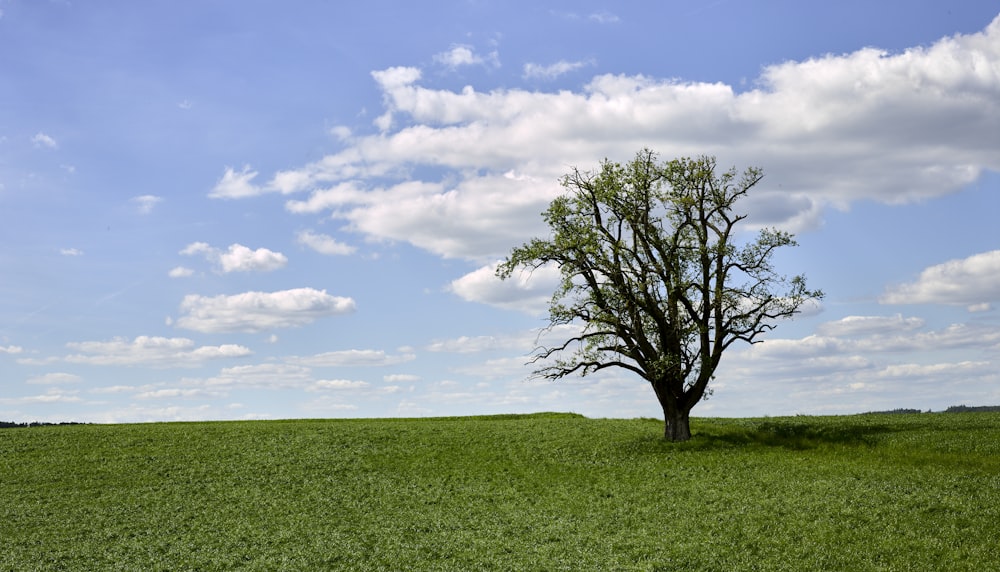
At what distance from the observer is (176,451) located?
47688 millimetres

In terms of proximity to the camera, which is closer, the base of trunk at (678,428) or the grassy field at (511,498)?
the grassy field at (511,498)

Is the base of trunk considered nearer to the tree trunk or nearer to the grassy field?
the tree trunk

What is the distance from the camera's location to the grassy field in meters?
26.6

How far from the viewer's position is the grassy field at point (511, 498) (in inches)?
1047

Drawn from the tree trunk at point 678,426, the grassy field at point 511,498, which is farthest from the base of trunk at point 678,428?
the grassy field at point 511,498

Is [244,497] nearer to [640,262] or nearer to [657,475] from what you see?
[657,475]

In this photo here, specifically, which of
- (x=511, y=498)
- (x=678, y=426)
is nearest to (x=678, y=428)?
(x=678, y=426)

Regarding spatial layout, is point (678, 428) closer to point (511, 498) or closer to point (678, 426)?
point (678, 426)

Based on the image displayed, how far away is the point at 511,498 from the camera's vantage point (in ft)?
115

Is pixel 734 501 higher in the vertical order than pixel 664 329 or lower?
lower

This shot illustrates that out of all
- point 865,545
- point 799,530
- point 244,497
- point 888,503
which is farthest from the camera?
Result: point 244,497

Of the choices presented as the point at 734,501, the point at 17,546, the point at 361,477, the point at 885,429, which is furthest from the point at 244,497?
the point at 885,429

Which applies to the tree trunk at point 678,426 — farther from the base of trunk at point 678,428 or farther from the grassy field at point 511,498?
the grassy field at point 511,498

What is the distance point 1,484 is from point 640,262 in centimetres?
3566
